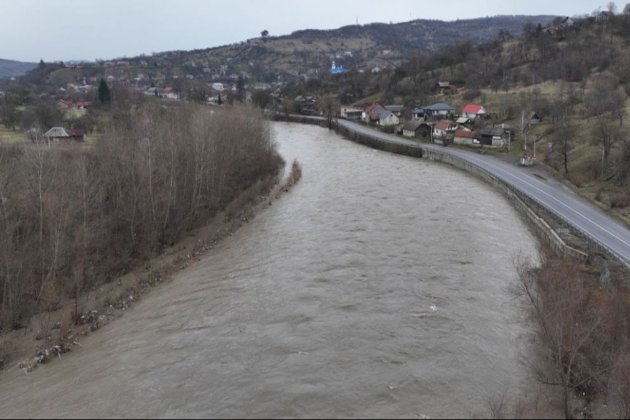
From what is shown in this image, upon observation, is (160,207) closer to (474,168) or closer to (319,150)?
(474,168)

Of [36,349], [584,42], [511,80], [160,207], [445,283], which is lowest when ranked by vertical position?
[36,349]

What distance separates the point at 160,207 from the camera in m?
22.5

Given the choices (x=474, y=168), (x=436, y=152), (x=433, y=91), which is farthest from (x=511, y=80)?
(x=474, y=168)

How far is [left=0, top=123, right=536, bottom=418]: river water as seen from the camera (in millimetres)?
10844

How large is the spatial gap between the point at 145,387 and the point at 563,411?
31.1 feet

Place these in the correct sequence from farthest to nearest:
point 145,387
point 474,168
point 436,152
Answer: point 436,152 < point 474,168 < point 145,387

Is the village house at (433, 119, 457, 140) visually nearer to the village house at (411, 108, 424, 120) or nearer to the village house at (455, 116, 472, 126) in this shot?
the village house at (455, 116, 472, 126)

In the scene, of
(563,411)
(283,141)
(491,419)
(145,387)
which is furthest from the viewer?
(283,141)

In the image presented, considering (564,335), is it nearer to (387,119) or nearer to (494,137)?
(494,137)

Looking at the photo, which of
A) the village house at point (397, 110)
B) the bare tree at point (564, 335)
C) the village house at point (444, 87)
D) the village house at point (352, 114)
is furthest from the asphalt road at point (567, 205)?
the village house at point (444, 87)

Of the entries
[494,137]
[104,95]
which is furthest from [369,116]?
[104,95]

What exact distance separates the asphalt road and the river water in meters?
2.47

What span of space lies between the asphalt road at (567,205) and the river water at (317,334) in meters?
2.47

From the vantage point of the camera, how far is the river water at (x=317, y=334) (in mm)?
10844
